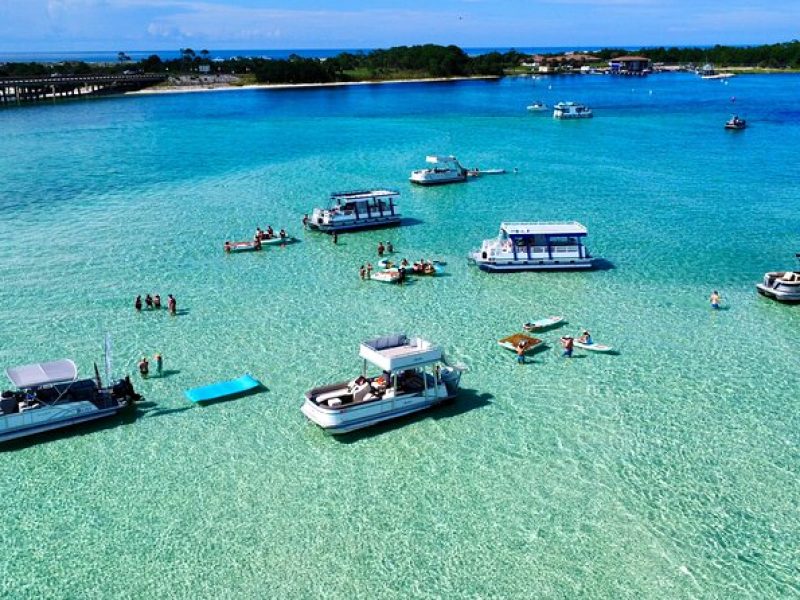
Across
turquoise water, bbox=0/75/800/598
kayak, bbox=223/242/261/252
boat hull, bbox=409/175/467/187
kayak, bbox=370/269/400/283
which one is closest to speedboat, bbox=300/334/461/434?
turquoise water, bbox=0/75/800/598

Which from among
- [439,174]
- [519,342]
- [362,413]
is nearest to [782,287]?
[519,342]

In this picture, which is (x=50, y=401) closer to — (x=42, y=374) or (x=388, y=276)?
(x=42, y=374)

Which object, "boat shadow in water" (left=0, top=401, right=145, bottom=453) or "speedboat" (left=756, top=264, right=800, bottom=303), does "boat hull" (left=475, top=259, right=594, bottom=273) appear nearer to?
"speedboat" (left=756, top=264, right=800, bottom=303)

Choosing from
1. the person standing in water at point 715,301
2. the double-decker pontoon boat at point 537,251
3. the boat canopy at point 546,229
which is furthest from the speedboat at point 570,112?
the person standing in water at point 715,301

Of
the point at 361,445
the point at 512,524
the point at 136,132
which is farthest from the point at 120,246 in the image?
the point at 136,132

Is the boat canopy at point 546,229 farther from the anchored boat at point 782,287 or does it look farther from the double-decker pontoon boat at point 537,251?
the anchored boat at point 782,287
